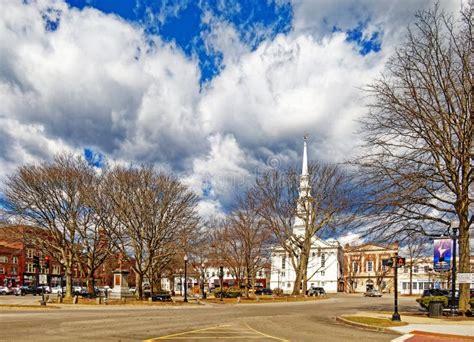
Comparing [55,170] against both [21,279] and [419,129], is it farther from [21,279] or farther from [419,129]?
[21,279]

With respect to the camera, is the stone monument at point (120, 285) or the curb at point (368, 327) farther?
the stone monument at point (120, 285)

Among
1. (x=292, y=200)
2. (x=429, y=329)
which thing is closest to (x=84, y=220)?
(x=292, y=200)

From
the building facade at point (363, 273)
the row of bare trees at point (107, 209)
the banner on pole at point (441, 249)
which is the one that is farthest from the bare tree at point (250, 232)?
the building facade at point (363, 273)

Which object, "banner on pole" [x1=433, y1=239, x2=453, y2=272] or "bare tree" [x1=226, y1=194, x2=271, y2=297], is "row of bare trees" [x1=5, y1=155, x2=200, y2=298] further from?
"banner on pole" [x1=433, y1=239, x2=453, y2=272]

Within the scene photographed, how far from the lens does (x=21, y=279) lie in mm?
102750

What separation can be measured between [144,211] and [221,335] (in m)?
28.1

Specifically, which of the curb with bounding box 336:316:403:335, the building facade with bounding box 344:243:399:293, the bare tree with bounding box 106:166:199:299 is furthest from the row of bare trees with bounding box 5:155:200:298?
the building facade with bounding box 344:243:399:293

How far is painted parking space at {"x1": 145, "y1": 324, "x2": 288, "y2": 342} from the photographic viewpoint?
52.6ft

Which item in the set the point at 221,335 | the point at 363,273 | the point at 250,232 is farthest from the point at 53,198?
the point at 363,273

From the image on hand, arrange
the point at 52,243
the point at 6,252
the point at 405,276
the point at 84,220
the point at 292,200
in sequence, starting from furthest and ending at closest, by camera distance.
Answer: the point at 405,276 → the point at 6,252 → the point at 292,200 → the point at 52,243 → the point at 84,220

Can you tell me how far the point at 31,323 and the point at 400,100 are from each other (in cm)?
2280

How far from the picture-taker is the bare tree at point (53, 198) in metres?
46.9

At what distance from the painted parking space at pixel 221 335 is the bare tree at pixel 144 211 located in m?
25.7

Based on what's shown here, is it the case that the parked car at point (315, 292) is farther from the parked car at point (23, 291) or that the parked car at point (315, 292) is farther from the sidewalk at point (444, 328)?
the sidewalk at point (444, 328)
